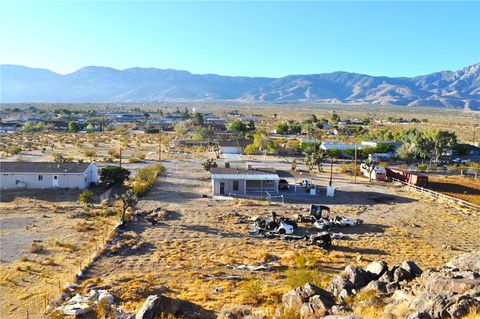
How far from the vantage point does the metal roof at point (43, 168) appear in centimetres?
4100

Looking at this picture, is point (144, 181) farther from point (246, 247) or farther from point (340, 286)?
point (340, 286)

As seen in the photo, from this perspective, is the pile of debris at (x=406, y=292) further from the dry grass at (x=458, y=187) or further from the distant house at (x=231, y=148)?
the distant house at (x=231, y=148)

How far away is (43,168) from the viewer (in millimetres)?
41719

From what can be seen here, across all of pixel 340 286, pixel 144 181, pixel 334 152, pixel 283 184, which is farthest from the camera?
pixel 334 152

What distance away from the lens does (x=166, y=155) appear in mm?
69375

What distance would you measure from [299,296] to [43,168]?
35096 mm

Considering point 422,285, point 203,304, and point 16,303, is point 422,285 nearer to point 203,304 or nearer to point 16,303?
point 203,304

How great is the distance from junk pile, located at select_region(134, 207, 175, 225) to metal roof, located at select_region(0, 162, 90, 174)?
12123mm

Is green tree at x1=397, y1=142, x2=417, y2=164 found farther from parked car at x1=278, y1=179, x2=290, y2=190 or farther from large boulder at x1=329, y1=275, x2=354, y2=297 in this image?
large boulder at x1=329, y1=275, x2=354, y2=297

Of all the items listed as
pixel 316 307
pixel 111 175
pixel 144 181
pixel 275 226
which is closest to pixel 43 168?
pixel 111 175

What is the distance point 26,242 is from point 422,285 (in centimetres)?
2342

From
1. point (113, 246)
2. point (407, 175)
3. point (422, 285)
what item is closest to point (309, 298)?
point (422, 285)

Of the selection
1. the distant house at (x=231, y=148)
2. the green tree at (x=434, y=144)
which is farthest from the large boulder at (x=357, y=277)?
the distant house at (x=231, y=148)

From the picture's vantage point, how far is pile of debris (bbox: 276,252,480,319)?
459 inches
